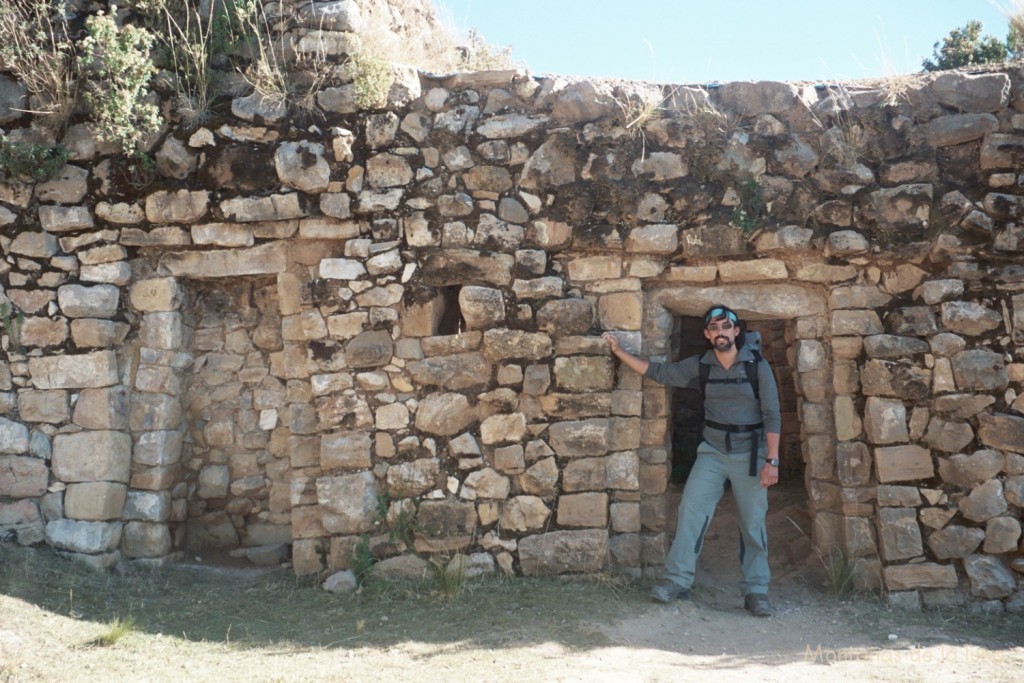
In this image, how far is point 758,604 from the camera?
15.5ft

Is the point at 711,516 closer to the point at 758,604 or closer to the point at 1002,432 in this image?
the point at 758,604

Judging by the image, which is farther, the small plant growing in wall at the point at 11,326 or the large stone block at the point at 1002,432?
the small plant growing in wall at the point at 11,326

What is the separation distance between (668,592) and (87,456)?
3.50 meters

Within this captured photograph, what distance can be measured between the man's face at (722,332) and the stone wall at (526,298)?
39cm

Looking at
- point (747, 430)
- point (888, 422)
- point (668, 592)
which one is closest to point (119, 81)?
point (747, 430)

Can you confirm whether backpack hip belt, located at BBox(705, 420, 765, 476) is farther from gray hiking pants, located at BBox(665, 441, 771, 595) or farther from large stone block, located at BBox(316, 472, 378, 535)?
large stone block, located at BBox(316, 472, 378, 535)

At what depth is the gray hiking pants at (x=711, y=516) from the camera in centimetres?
478

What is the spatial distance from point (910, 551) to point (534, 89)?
350 cm

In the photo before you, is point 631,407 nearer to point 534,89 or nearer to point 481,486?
point 481,486

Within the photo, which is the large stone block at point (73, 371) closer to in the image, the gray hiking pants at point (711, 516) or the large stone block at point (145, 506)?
the large stone block at point (145, 506)

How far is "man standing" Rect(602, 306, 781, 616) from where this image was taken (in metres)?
4.77

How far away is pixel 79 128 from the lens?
5238 mm

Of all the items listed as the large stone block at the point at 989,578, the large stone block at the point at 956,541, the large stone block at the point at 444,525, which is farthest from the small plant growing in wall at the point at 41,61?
the large stone block at the point at 989,578

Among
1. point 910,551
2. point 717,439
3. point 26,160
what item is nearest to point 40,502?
point 26,160
